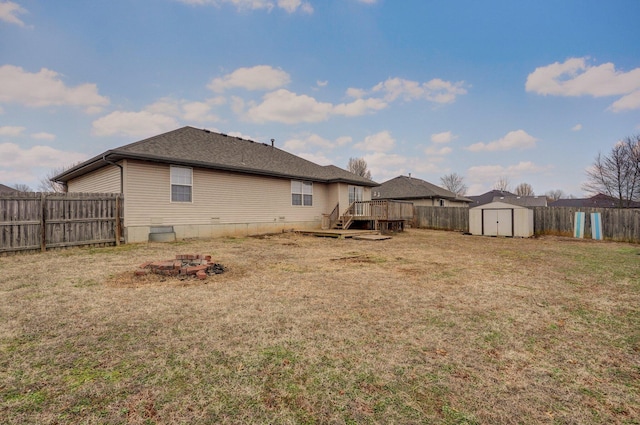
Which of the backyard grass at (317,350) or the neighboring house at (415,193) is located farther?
the neighboring house at (415,193)

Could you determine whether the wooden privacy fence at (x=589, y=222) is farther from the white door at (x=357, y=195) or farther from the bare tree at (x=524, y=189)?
the bare tree at (x=524, y=189)

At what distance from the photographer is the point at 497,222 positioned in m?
15.0

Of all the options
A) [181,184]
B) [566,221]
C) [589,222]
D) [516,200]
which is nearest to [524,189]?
[516,200]

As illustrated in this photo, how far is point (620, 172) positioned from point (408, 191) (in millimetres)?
18774

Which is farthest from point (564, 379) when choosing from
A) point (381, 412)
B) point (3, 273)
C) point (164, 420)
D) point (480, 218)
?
point (480, 218)

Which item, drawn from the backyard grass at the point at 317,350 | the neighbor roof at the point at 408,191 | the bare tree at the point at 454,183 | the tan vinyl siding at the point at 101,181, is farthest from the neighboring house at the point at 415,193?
the bare tree at the point at 454,183

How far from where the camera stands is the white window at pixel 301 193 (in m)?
15.4

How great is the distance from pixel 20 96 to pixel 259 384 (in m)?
21.3

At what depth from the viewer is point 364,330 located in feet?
9.68

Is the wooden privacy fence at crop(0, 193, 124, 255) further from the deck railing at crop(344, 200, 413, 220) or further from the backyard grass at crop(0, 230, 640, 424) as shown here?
the deck railing at crop(344, 200, 413, 220)

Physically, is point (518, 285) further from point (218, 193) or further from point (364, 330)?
point (218, 193)

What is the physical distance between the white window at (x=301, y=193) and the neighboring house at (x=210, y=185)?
0.06 meters

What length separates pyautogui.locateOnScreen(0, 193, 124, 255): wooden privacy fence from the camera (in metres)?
7.61

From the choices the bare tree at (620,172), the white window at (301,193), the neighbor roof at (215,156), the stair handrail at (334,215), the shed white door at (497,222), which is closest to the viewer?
the neighbor roof at (215,156)
